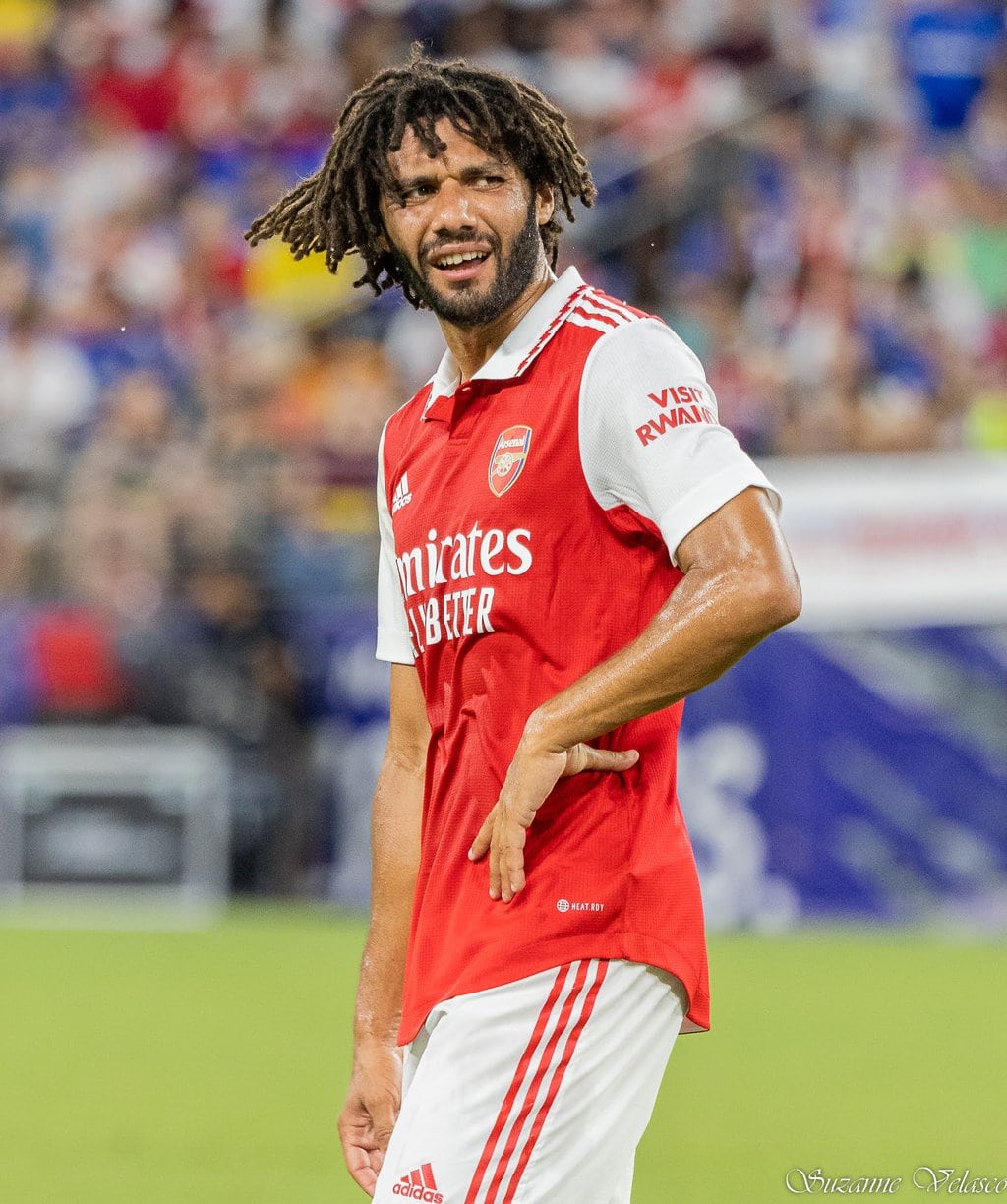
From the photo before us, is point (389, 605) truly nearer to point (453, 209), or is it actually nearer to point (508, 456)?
point (508, 456)

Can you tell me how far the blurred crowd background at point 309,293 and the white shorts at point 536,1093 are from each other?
8639 mm

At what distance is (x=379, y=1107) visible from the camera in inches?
134

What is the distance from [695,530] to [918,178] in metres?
12.4

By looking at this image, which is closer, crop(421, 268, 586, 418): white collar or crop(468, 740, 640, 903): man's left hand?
crop(468, 740, 640, 903): man's left hand

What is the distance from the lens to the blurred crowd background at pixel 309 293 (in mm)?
11914

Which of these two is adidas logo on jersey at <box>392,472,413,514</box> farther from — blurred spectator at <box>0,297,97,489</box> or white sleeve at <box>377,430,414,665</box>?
blurred spectator at <box>0,297,97,489</box>

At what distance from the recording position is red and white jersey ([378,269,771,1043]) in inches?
115

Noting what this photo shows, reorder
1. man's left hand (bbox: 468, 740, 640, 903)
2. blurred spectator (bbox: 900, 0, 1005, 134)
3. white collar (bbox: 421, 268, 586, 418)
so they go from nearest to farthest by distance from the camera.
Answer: man's left hand (bbox: 468, 740, 640, 903), white collar (bbox: 421, 268, 586, 418), blurred spectator (bbox: 900, 0, 1005, 134)

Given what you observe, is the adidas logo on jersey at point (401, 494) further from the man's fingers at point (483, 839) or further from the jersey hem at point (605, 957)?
the jersey hem at point (605, 957)

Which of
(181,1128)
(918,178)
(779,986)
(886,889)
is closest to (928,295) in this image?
(918,178)

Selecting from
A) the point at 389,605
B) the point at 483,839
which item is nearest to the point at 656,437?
the point at 483,839

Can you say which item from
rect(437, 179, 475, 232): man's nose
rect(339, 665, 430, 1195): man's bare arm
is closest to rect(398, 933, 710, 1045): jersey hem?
rect(339, 665, 430, 1195): man's bare arm

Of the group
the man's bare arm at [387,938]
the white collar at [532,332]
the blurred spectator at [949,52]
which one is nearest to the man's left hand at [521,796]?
the man's bare arm at [387,938]

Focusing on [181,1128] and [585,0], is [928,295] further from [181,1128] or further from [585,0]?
[181,1128]
